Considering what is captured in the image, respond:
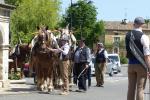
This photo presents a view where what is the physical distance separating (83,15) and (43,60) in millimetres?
55296

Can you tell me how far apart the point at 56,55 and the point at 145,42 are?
6751mm

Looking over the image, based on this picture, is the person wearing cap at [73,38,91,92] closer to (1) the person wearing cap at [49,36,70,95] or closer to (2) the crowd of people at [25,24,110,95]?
(2) the crowd of people at [25,24,110,95]

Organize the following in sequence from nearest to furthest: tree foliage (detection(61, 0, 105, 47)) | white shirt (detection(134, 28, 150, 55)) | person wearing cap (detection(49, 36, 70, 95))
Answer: white shirt (detection(134, 28, 150, 55)) → person wearing cap (detection(49, 36, 70, 95)) → tree foliage (detection(61, 0, 105, 47))

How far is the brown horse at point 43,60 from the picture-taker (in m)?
17.5

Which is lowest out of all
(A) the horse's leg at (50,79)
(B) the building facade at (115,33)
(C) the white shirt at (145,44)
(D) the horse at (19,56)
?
A: (A) the horse's leg at (50,79)

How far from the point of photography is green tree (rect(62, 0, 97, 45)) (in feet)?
236

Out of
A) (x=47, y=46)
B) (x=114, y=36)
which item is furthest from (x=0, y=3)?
(x=114, y=36)

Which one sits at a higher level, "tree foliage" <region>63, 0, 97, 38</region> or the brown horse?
"tree foliage" <region>63, 0, 97, 38</region>

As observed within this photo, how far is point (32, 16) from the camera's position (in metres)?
56.6

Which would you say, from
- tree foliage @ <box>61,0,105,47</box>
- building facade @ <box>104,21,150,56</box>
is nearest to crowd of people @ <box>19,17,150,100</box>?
tree foliage @ <box>61,0,105,47</box>

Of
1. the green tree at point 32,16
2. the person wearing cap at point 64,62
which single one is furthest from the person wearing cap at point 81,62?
the green tree at point 32,16

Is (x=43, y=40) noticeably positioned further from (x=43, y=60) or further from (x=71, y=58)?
(x=71, y=58)

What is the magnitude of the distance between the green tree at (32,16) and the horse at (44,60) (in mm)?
37135

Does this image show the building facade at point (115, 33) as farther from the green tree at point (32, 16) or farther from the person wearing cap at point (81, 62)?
the person wearing cap at point (81, 62)
